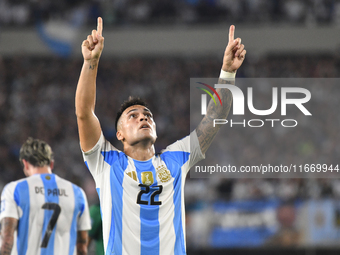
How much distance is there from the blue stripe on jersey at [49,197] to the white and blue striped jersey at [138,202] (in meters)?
1.22

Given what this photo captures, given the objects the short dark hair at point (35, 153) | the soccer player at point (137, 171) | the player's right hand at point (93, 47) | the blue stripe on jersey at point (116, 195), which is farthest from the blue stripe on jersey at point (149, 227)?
the short dark hair at point (35, 153)

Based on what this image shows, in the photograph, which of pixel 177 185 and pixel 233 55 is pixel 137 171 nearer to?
pixel 177 185

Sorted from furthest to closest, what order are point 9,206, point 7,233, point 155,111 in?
point 155,111, point 9,206, point 7,233

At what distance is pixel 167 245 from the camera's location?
2.93 meters

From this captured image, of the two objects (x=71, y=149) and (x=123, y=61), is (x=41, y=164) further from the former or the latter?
(x=123, y=61)

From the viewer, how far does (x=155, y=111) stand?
1523 cm

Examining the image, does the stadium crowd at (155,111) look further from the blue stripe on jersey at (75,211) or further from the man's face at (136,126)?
the man's face at (136,126)

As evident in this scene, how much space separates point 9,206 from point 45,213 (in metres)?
0.32

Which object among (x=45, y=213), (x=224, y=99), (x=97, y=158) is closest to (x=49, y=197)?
(x=45, y=213)

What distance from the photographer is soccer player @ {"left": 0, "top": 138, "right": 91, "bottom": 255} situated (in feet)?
13.1

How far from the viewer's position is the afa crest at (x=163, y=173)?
3055 mm

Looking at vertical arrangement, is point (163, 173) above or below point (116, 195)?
above

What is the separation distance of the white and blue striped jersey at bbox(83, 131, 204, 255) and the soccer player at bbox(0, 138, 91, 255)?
4.05 feet

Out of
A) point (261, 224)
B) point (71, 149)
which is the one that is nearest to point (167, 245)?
point (261, 224)
